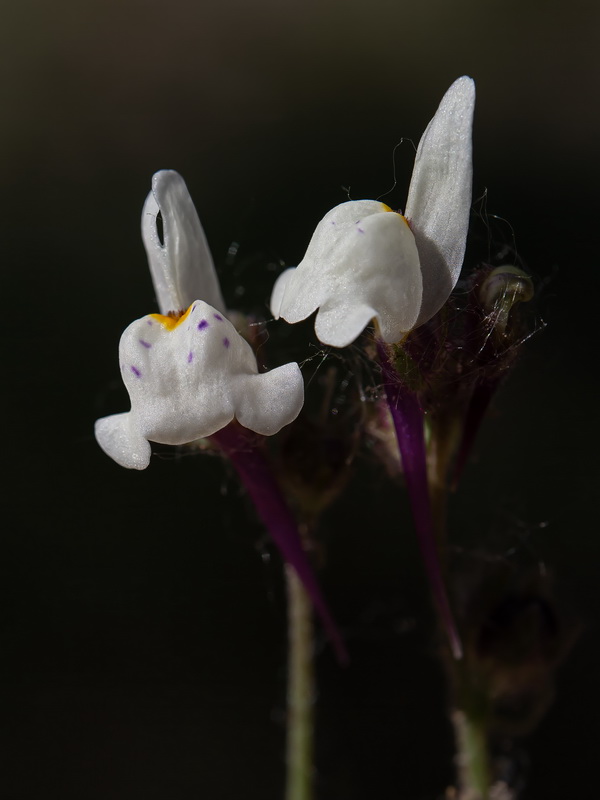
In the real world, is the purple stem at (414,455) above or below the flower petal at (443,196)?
below

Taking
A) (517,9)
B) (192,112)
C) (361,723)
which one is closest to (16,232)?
(192,112)

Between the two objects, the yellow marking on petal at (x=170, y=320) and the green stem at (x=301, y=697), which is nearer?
the yellow marking on petal at (x=170, y=320)

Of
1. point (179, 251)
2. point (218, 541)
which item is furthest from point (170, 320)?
point (218, 541)

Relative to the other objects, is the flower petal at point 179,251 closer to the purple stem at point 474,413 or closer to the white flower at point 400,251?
the white flower at point 400,251

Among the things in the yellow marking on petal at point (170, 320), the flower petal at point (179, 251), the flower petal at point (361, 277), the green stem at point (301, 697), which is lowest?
the green stem at point (301, 697)

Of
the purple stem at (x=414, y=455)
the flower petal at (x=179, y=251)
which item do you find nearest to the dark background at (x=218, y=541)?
the flower petal at (x=179, y=251)

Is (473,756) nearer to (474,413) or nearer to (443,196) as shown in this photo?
(474,413)

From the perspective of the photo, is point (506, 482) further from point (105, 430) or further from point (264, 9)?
point (264, 9)

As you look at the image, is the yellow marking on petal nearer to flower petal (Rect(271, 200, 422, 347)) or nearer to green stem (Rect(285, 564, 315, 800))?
flower petal (Rect(271, 200, 422, 347))
